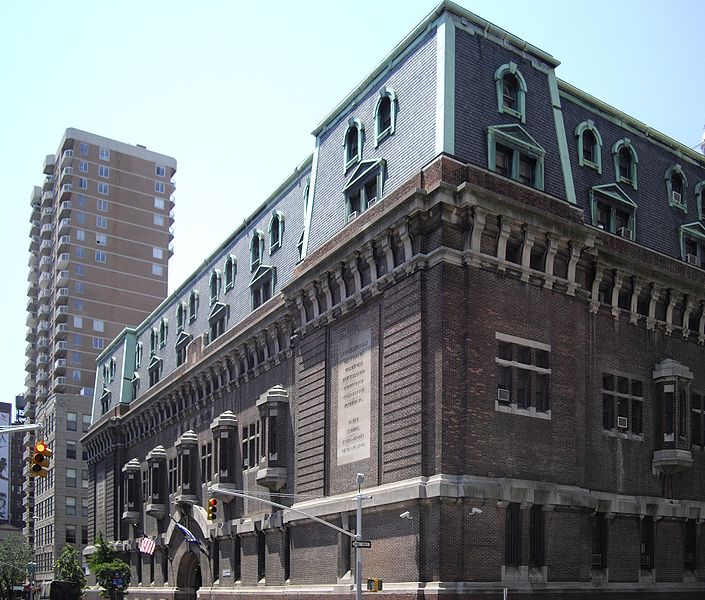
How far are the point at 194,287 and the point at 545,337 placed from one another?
36.4 meters

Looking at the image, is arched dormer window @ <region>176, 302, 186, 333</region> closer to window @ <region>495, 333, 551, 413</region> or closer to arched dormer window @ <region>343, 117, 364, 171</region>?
arched dormer window @ <region>343, 117, 364, 171</region>

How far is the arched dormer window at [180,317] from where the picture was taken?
69.5 m

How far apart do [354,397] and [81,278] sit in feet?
315

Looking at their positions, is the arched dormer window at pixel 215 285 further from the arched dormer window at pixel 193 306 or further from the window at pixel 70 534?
the window at pixel 70 534

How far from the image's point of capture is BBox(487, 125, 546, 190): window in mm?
38062

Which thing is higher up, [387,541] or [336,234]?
[336,234]

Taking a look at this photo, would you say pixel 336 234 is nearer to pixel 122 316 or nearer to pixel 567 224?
pixel 567 224

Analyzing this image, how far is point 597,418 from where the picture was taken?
129 ft

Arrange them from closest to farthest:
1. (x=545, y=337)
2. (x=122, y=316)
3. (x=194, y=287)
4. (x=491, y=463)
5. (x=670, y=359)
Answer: (x=491, y=463) < (x=545, y=337) < (x=670, y=359) < (x=194, y=287) < (x=122, y=316)

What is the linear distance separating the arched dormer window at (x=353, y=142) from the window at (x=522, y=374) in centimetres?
1179

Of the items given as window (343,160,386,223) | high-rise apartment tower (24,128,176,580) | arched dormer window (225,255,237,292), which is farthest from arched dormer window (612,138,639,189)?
high-rise apartment tower (24,128,176,580)

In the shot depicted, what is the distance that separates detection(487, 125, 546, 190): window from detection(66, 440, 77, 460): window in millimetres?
93819

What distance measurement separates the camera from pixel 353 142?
145 feet

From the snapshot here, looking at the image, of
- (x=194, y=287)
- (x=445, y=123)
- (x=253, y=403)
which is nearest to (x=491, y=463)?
(x=445, y=123)
